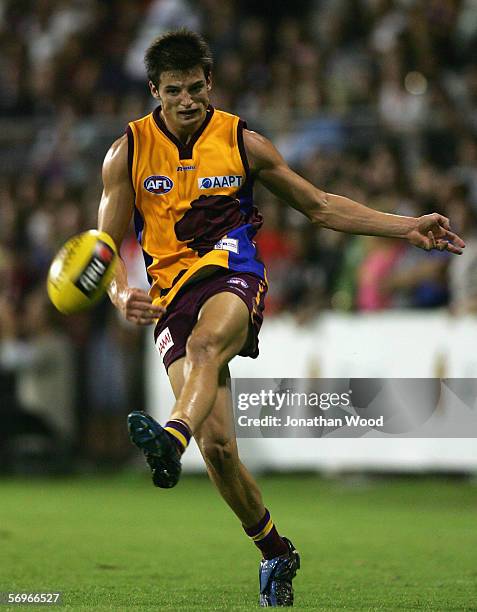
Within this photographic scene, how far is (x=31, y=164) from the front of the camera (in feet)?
52.4

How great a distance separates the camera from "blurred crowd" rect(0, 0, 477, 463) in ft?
41.5

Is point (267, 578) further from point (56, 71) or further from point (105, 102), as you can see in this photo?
point (56, 71)

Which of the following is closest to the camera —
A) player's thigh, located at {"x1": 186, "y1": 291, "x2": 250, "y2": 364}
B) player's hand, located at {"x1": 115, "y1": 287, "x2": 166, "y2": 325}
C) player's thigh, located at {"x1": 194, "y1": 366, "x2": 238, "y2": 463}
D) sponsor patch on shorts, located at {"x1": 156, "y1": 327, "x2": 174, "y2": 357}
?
player's hand, located at {"x1": 115, "y1": 287, "x2": 166, "y2": 325}

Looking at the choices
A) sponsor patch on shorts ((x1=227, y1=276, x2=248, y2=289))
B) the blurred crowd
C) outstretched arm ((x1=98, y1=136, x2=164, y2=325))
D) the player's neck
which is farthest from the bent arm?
the blurred crowd

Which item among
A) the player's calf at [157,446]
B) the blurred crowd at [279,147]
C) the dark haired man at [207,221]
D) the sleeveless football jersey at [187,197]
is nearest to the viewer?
the player's calf at [157,446]

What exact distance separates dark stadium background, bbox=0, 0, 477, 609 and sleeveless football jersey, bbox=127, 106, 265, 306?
4535 millimetres

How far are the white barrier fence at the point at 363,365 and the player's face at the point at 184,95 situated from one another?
5836mm

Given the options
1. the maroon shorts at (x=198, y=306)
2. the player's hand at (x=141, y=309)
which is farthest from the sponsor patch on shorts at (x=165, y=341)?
the player's hand at (x=141, y=309)

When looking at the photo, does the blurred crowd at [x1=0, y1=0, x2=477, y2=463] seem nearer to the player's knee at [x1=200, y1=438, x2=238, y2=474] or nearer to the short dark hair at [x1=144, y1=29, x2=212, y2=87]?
the short dark hair at [x1=144, y1=29, x2=212, y2=87]

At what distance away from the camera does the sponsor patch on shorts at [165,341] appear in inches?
239

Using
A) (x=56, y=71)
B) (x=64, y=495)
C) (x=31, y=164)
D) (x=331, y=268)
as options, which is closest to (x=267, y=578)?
(x=64, y=495)

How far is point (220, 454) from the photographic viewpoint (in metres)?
5.90

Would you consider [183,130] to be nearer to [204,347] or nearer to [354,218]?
[354,218]

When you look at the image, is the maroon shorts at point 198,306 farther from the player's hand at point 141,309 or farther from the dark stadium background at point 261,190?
the dark stadium background at point 261,190
